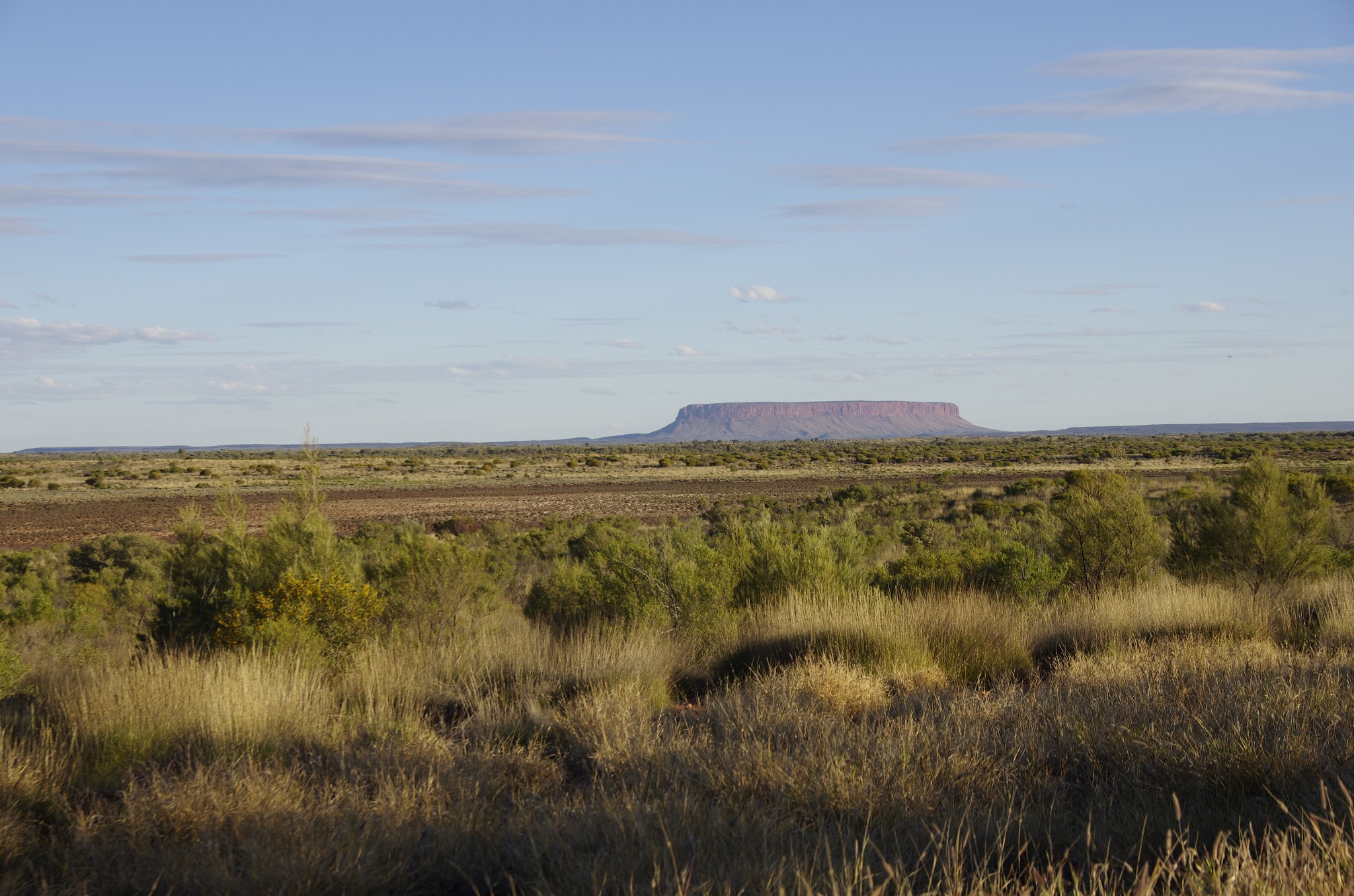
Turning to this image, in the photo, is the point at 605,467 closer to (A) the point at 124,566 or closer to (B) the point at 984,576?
(A) the point at 124,566

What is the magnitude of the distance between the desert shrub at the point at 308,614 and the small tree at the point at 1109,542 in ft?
34.3

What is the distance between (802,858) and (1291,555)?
13.8 metres

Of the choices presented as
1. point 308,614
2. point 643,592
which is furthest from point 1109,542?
point 308,614

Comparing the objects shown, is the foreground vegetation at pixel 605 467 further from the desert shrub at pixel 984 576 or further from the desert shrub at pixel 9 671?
the desert shrub at pixel 9 671

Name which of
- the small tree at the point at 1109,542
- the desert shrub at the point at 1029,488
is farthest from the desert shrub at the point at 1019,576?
the desert shrub at the point at 1029,488

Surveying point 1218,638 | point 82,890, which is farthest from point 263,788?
point 1218,638

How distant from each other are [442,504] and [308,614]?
131ft

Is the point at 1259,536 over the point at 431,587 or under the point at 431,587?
over

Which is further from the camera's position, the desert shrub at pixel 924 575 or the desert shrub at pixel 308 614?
the desert shrub at pixel 924 575

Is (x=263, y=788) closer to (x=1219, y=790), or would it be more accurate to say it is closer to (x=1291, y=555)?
(x=1219, y=790)

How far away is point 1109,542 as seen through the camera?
14.3 meters

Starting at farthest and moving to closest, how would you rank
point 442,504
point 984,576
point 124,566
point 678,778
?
point 442,504, point 124,566, point 984,576, point 678,778

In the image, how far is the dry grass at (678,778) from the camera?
3.59 meters

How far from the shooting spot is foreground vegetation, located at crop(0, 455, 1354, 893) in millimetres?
3736
